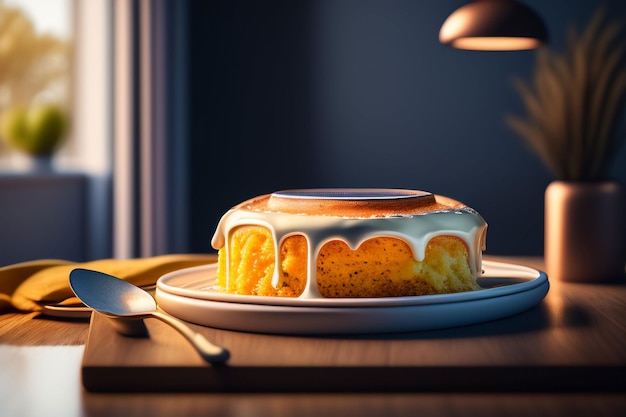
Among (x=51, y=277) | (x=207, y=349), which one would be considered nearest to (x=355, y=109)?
(x=51, y=277)

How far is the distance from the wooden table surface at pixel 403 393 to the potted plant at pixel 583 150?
0.46 metres

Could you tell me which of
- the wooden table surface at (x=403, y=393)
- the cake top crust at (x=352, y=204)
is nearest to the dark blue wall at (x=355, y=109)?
the cake top crust at (x=352, y=204)

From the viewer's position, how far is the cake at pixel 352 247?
82 centimetres

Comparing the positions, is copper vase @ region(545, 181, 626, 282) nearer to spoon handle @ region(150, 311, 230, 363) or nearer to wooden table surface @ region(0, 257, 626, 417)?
wooden table surface @ region(0, 257, 626, 417)

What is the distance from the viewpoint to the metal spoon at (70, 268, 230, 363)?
2.46 feet

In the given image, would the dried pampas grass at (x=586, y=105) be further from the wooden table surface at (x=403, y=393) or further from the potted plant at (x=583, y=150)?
the wooden table surface at (x=403, y=393)

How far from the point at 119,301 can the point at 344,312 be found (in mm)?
263

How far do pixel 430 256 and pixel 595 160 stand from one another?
0.64 meters

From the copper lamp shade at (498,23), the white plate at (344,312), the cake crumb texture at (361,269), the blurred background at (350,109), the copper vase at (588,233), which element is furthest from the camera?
the blurred background at (350,109)

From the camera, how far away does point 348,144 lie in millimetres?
3715

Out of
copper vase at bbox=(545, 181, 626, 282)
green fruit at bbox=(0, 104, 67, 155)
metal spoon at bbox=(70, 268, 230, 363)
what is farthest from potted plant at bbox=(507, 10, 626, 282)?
green fruit at bbox=(0, 104, 67, 155)

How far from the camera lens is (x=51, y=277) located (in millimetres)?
1072

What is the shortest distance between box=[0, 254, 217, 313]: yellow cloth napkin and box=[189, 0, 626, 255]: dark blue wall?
2.47 meters

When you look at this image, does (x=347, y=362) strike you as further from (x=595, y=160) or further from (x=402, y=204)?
(x=595, y=160)
